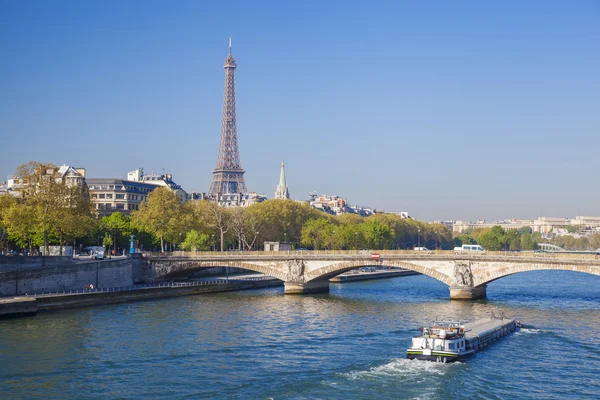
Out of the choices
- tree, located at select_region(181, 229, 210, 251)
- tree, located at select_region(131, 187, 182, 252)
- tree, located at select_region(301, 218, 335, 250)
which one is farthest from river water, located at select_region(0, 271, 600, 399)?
tree, located at select_region(301, 218, 335, 250)

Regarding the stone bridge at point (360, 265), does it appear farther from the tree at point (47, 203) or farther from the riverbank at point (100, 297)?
the tree at point (47, 203)

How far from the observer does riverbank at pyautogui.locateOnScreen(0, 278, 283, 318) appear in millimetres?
47747

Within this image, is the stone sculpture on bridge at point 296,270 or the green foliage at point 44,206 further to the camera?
the stone sculpture on bridge at point 296,270

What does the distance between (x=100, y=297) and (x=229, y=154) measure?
12135 centimetres

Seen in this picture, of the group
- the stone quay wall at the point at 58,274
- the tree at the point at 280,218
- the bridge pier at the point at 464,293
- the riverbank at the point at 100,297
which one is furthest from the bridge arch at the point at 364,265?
the tree at the point at 280,218

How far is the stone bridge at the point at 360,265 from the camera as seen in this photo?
61.0 metres

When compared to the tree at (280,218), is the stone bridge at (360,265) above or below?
below

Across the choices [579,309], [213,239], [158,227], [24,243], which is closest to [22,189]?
[24,243]

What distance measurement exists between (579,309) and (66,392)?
138 ft

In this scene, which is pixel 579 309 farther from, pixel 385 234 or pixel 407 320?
pixel 385 234

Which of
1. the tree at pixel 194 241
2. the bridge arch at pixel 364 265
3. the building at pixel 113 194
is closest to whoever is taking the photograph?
the bridge arch at pixel 364 265

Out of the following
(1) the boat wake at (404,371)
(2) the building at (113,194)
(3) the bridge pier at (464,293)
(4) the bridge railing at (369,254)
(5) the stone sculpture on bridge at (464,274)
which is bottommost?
(1) the boat wake at (404,371)

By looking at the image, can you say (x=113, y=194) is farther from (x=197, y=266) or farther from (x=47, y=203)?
(x=47, y=203)

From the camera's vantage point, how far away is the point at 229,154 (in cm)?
17600
